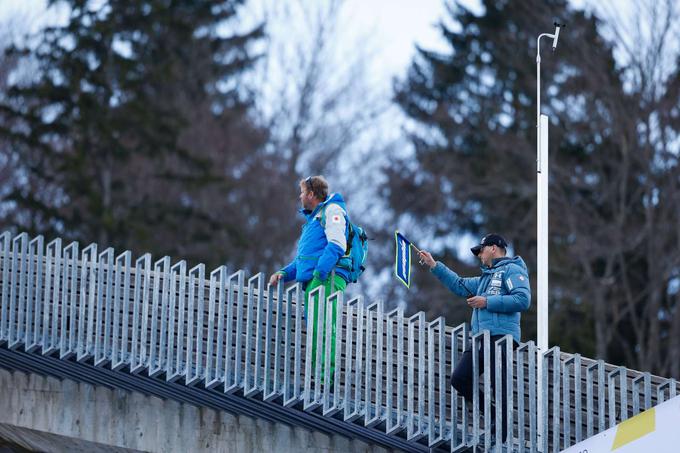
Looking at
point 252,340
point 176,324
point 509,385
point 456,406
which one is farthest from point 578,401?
point 176,324

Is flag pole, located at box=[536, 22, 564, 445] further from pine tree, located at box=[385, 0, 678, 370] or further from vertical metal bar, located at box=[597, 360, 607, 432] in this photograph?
pine tree, located at box=[385, 0, 678, 370]

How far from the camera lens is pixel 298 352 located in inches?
408

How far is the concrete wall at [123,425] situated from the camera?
11.1 m

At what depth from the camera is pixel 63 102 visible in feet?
106

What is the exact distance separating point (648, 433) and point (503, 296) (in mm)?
1781

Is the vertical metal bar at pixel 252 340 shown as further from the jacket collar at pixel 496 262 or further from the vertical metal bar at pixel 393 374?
the jacket collar at pixel 496 262

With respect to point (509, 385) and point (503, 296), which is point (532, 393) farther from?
point (503, 296)

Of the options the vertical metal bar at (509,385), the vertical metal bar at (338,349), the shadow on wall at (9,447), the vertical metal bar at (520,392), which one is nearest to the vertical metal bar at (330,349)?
the vertical metal bar at (338,349)

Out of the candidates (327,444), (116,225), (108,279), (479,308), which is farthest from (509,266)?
(116,225)

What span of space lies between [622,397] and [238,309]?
3188 mm

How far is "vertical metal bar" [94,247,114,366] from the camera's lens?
38.0 feet

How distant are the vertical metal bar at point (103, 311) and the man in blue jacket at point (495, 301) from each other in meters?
3.38

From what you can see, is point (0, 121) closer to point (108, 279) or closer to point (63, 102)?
point (63, 102)

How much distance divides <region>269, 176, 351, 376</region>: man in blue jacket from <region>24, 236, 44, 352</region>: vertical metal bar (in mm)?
2650
